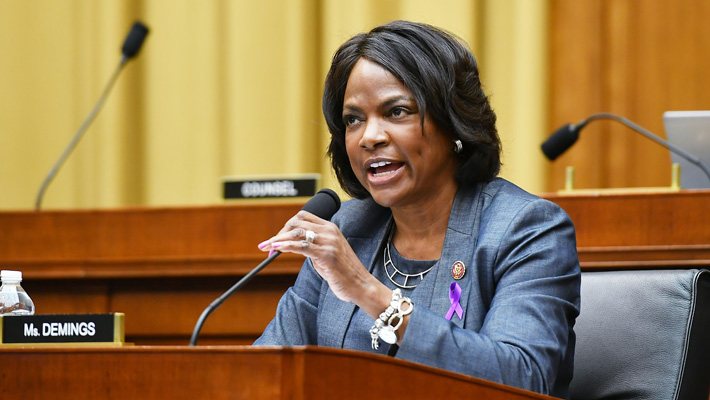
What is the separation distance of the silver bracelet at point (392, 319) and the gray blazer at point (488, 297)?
0.02m

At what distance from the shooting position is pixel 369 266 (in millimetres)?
1718

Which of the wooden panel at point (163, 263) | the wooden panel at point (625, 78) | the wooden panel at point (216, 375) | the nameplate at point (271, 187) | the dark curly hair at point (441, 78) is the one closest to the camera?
the wooden panel at point (216, 375)

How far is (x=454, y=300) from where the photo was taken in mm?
1521

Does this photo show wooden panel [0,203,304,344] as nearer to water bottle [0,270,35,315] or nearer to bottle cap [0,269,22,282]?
water bottle [0,270,35,315]

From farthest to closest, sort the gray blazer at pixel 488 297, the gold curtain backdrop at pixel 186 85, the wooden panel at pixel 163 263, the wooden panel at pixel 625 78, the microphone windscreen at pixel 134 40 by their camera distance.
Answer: the gold curtain backdrop at pixel 186 85 < the wooden panel at pixel 625 78 < the microphone windscreen at pixel 134 40 < the wooden panel at pixel 163 263 < the gray blazer at pixel 488 297

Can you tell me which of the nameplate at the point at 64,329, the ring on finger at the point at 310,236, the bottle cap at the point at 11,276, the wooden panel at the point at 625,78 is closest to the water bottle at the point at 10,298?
the bottle cap at the point at 11,276

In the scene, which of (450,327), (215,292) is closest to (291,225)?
(450,327)

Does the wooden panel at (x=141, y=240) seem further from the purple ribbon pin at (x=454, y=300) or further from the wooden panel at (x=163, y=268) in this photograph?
the purple ribbon pin at (x=454, y=300)

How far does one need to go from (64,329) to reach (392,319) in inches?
18.9

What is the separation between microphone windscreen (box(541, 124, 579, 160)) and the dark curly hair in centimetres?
121

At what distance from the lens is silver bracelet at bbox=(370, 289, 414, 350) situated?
130 cm

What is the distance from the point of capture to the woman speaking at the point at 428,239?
1312mm

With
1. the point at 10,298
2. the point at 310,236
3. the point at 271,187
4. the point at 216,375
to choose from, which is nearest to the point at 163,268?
the point at 271,187

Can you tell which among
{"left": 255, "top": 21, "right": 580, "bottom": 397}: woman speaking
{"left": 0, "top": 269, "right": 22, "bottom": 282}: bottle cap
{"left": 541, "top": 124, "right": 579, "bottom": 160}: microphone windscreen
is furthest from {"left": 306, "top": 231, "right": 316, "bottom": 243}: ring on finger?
{"left": 541, "top": 124, "right": 579, "bottom": 160}: microphone windscreen
